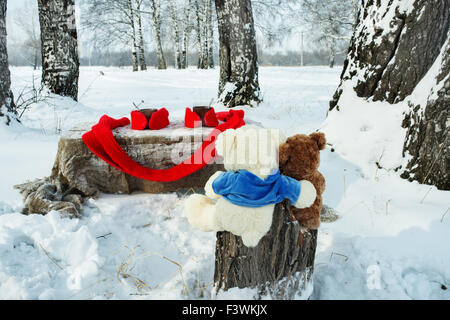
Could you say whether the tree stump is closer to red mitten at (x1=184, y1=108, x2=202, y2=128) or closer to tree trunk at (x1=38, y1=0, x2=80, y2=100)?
red mitten at (x1=184, y1=108, x2=202, y2=128)

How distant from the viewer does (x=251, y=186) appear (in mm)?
1311

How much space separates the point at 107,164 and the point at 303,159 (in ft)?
6.05

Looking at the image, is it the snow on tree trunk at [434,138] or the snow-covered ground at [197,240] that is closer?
the snow-covered ground at [197,240]

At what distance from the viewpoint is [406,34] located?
2.72 metres

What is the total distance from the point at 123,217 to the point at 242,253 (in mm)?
1349

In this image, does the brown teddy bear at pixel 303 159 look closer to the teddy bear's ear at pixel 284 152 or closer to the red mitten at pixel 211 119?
the teddy bear's ear at pixel 284 152

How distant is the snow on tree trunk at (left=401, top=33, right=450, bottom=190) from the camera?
7.19ft

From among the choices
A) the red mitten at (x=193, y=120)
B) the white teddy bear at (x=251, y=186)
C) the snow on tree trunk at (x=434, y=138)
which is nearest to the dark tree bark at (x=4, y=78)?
the red mitten at (x=193, y=120)

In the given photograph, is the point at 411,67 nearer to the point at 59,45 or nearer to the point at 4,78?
the point at 4,78

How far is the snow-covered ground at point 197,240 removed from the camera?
65.2 inches

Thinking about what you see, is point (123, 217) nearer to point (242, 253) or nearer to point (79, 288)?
point (79, 288)

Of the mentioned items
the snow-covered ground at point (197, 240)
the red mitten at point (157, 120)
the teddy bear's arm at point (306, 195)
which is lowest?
the snow-covered ground at point (197, 240)

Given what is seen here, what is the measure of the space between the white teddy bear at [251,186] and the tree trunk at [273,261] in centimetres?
8
